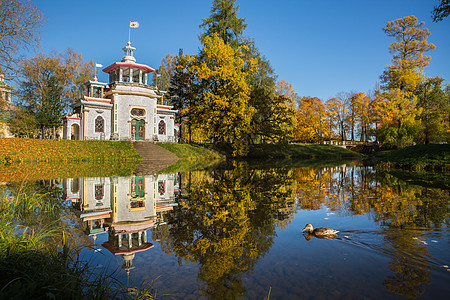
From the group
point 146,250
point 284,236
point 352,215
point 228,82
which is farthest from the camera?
point 228,82

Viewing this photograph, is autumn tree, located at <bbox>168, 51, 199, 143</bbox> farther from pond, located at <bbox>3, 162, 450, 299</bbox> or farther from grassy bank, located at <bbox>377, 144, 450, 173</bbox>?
pond, located at <bbox>3, 162, 450, 299</bbox>

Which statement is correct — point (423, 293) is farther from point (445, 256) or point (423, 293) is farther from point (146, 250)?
point (146, 250)

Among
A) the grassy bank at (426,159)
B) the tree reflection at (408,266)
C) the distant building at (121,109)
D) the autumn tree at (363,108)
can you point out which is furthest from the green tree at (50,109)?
the autumn tree at (363,108)

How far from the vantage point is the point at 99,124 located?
3241cm

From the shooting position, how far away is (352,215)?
6.75 m

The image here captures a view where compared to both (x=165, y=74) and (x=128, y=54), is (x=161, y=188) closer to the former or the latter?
(x=128, y=54)

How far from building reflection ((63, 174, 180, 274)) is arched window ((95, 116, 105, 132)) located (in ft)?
72.3

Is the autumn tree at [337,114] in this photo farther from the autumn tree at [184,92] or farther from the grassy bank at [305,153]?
the autumn tree at [184,92]

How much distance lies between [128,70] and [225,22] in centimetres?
1319

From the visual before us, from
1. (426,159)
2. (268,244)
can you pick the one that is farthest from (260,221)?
(426,159)

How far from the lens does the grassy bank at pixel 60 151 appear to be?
23.2 metres

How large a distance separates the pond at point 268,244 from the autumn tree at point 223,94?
1987 centimetres

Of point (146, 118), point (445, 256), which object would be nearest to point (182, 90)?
point (146, 118)

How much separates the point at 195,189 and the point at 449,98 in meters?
51.9
